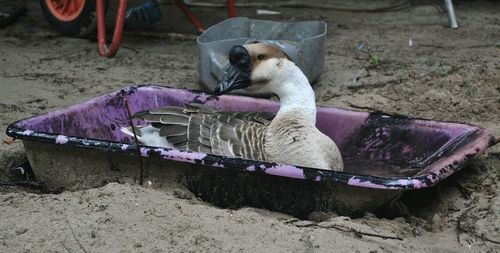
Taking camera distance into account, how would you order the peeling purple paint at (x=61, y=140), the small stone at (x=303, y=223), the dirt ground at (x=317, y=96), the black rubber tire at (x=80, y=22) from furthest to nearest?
1. the black rubber tire at (x=80, y=22)
2. the peeling purple paint at (x=61, y=140)
3. the small stone at (x=303, y=223)
4. the dirt ground at (x=317, y=96)

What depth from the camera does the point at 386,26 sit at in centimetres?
650

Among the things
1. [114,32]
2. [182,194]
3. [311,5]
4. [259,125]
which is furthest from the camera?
[311,5]

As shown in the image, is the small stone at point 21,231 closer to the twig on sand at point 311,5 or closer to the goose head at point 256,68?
the goose head at point 256,68

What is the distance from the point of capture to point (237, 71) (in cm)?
315

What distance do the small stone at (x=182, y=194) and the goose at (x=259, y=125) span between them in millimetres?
235

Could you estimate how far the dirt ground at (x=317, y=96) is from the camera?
2.45 meters

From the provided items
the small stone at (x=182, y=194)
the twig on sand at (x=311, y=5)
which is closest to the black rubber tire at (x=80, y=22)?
the twig on sand at (x=311, y=5)

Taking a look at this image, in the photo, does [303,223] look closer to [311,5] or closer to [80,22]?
[80,22]

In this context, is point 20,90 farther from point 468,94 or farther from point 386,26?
point 386,26

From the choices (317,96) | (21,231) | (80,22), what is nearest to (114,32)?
(80,22)

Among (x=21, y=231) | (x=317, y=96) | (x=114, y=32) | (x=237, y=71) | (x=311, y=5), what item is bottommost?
(x=311, y=5)

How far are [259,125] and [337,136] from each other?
478 mm

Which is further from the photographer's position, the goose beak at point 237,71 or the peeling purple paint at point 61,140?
the goose beak at point 237,71

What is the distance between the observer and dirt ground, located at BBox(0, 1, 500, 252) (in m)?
2.45
